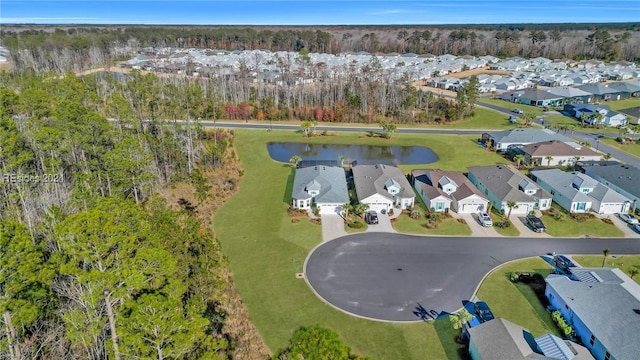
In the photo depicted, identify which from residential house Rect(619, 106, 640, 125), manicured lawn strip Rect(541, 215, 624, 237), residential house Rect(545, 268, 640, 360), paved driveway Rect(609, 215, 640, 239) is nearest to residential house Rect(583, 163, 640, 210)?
paved driveway Rect(609, 215, 640, 239)

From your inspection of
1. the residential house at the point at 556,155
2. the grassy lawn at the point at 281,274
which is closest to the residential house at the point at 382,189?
the grassy lawn at the point at 281,274

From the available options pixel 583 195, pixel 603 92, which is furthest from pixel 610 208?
pixel 603 92

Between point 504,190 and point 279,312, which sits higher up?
point 504,190

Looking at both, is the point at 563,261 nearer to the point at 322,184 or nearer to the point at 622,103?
the point at 322,184

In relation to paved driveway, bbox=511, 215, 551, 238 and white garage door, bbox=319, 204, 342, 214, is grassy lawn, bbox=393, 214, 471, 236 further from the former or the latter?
white garage door, bbox=319, 204, 342, 214

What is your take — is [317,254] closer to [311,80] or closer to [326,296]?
[326,296]

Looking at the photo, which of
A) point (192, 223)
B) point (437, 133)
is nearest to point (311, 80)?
point (437, 133)

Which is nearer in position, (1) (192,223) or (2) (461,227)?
(1) (192,223)
